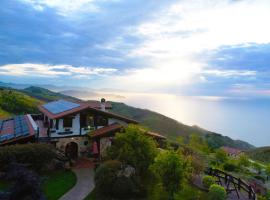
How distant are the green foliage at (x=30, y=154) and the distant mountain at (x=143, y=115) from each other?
121 ft

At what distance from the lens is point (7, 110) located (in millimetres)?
63875

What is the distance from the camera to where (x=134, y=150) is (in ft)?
71.9

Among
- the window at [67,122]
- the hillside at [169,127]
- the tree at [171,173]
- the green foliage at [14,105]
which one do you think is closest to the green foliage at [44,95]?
the hillside at [169,127]

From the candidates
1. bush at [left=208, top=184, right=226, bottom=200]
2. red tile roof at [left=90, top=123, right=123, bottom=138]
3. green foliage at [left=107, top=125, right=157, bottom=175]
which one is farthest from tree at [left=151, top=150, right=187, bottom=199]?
red tile roof at [left=90, top=123, right=123, bottom=138]

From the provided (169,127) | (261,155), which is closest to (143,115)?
(169,127)

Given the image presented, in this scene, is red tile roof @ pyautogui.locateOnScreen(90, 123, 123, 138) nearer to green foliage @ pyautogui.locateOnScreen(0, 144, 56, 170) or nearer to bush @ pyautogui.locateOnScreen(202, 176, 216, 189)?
green foliage @ pyautogui.locateOnScreen(0, 144, 56, 170)

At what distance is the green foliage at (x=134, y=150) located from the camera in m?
21.5

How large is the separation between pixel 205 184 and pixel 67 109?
668 inches

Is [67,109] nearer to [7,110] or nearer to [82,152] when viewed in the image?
[82,152]

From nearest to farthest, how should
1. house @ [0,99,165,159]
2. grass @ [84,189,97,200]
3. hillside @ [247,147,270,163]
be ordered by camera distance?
1. grass @ [84,189,97,200]
2. house @ [0,99,165,159]
3. hillside @ [247,147,270,163]

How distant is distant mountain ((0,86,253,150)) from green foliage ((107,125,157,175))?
38883mm

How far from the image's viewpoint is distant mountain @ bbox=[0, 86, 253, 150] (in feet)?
218

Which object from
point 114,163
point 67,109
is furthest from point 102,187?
point 67,109

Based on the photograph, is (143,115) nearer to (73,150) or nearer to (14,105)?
(14,105)
